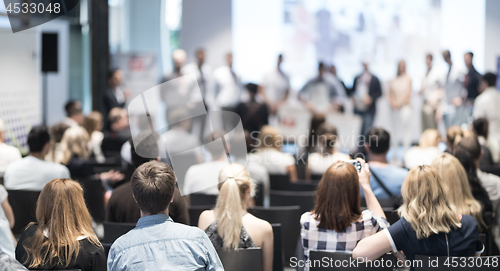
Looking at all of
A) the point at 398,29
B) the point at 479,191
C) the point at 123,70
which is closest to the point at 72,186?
the point at 479,191

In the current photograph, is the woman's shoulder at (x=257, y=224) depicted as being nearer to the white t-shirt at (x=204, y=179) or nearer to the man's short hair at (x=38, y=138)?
the white t-shirt at (x=204, y=179)

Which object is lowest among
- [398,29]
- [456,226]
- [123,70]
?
[456,226]

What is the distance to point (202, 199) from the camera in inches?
157

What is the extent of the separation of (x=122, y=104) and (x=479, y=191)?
23.1ft

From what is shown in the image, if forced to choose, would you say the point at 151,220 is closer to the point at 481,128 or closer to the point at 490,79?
the point at 481,128

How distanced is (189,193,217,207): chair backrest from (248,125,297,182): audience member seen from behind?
1.12 metres

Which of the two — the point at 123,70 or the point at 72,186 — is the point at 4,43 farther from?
the point at 72,186

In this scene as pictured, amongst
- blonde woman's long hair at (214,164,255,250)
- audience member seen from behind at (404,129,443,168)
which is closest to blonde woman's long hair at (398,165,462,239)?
blonde woman's long hair at (214,164,255,250)

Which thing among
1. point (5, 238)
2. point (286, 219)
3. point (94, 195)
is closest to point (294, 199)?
point (286, 219)

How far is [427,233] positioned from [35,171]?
10.3 feet

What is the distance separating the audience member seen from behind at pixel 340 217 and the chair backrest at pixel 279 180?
2.36m

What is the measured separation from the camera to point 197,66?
9617mm

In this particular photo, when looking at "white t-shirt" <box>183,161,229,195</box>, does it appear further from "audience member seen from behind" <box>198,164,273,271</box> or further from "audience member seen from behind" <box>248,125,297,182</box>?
"audience member seen from behind" <box>198,164,273,271</box>

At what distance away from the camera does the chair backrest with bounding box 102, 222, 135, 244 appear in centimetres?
276
